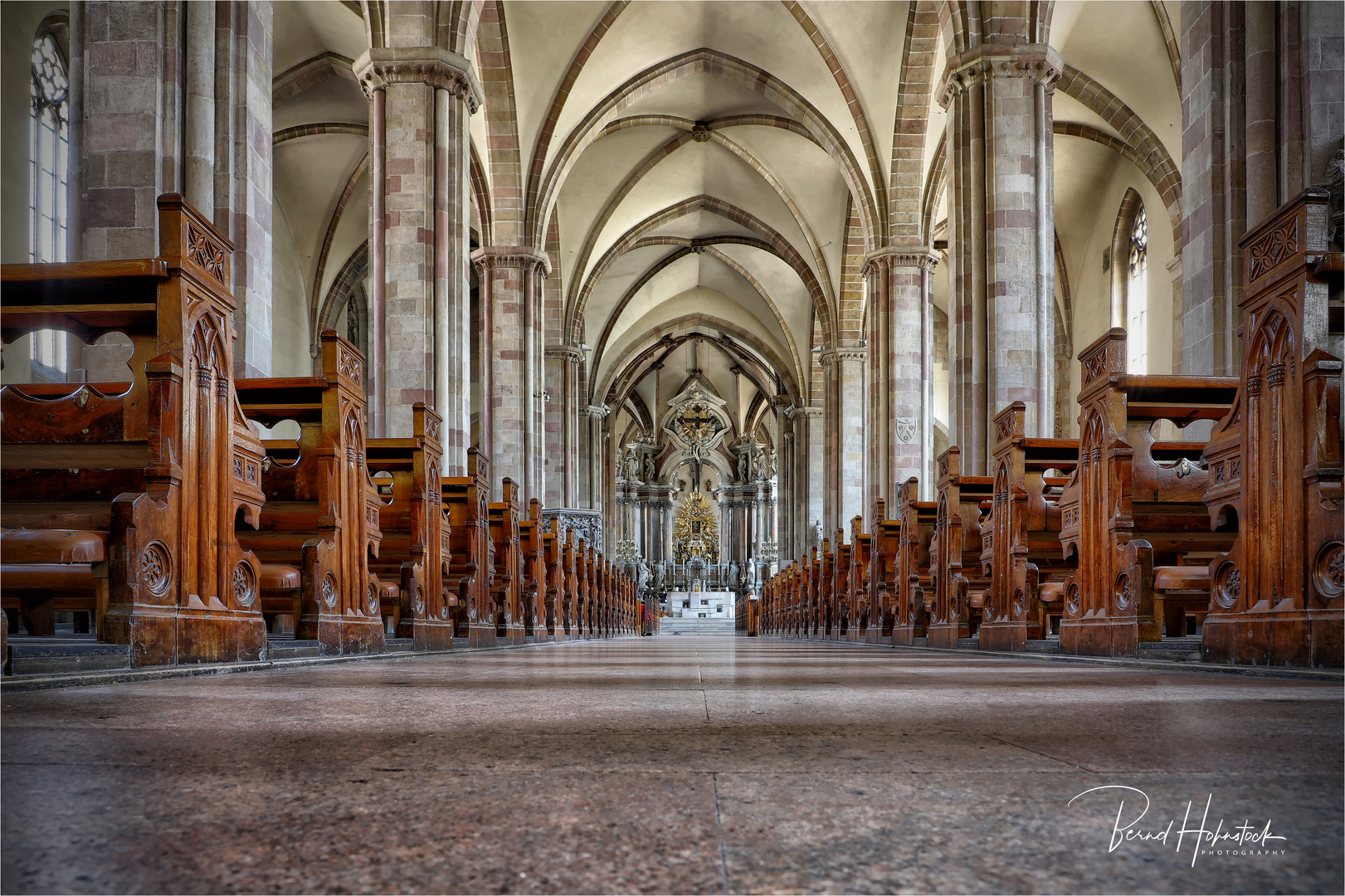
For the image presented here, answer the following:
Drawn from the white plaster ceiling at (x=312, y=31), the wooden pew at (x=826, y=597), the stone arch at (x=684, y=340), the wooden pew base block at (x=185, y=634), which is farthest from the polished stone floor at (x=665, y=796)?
the stone arch at (x=684, y=340)

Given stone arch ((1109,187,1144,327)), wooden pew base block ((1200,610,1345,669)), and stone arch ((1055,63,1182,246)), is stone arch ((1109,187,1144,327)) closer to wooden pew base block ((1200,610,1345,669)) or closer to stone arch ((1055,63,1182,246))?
stone arch ((1055,63,1182,246))

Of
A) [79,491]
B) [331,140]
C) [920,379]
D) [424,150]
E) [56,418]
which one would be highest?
[331,140]

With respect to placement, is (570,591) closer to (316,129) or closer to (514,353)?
(514,353)

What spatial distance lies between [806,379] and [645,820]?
29536 mm

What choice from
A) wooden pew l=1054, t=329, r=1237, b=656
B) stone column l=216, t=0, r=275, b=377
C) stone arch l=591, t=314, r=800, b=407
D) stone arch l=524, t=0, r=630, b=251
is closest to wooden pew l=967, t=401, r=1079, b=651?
wooden pew l=1054, t=329, r=1237, b=656

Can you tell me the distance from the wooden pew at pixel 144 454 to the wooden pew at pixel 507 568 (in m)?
5.26

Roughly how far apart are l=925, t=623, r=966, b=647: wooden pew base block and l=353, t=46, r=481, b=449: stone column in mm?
5370

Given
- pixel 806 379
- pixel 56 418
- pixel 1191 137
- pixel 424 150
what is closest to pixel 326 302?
pixel 424 150

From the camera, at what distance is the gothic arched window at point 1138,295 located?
61.8 ft

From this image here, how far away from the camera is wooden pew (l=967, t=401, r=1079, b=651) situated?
6.23 m

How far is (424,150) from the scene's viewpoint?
1134cm

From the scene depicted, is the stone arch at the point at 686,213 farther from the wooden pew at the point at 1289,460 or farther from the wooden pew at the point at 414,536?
the wooden pew at the point at 1289,460

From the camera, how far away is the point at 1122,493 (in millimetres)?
4879

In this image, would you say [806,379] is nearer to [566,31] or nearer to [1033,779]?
[566,31]
